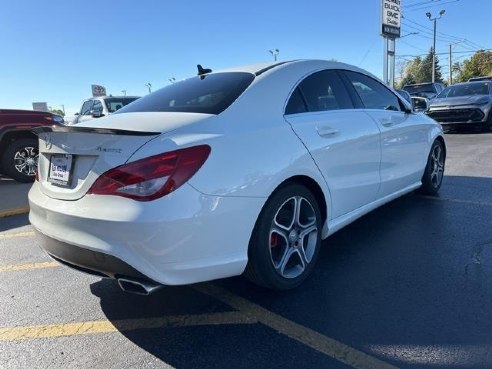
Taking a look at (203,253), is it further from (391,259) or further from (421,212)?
(421,212)

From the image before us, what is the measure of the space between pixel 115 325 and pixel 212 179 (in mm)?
1170

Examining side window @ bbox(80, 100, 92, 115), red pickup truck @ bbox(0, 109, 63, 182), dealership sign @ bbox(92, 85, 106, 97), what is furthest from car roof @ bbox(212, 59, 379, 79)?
dealership sign @ bbox(92, 85, 106, 97)

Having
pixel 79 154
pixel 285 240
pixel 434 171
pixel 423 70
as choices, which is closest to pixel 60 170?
pixel 79 154

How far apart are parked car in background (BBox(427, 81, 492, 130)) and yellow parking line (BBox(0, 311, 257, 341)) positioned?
1204 cm

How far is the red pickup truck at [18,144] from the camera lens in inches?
312

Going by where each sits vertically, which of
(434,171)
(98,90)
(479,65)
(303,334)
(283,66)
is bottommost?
(303,334)

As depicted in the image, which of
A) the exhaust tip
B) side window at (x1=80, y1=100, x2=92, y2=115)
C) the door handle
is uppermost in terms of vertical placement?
side window at (x1=80, y1=100, x2=92, y2=115)

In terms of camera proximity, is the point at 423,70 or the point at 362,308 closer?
the point at 362,308

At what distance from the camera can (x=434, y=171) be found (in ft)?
18.4

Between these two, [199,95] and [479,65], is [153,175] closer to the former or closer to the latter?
[199,95]

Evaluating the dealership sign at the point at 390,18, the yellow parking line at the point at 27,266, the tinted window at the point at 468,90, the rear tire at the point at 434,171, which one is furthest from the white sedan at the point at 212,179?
the dealership sign at the point at 390,18

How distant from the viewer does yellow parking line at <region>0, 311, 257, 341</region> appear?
108 inches

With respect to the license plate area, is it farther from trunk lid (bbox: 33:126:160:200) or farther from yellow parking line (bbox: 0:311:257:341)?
yellow parking line (bbox: 0:311:257:341)

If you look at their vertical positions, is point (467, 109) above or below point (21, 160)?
above
